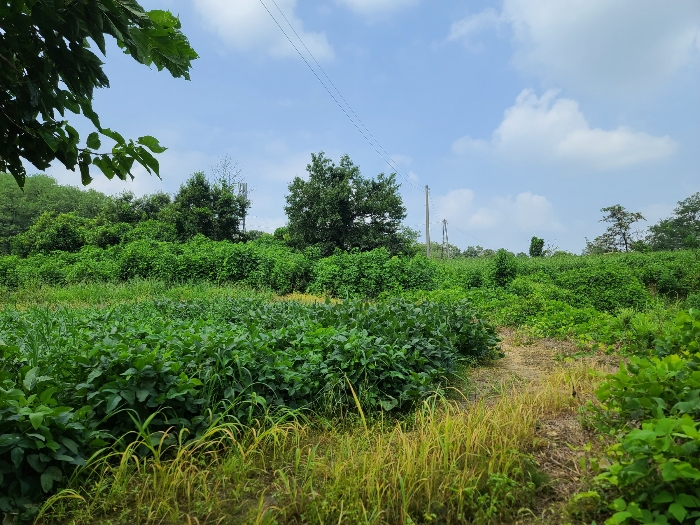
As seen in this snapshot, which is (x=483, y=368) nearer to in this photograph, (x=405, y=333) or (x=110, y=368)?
(x=405, y=333)

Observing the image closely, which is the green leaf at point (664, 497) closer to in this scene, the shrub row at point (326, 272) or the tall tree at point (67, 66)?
the tall tree at point (67, 66)

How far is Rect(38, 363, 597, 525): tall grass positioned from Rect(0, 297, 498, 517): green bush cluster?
193mm

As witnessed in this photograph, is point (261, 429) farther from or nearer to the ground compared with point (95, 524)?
farther from the ground

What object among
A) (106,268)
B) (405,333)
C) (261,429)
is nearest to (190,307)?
(405,333)

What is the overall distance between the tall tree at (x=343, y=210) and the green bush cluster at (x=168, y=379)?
15.1m

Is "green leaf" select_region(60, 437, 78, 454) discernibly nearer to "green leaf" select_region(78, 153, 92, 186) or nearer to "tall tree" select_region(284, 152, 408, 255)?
"green leaf" select_region(78, 153, 92, 186)

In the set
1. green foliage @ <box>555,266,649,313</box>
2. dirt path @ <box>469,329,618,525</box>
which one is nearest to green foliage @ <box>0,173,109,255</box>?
green foliage @ <box>555,266,649,313</box>

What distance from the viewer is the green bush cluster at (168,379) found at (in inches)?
85.4

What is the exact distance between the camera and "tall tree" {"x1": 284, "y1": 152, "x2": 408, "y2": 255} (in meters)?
20.0

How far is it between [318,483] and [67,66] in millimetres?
2314

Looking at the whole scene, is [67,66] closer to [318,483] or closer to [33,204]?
[318,483]

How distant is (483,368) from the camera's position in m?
5.39

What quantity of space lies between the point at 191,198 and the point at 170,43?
23.4 m

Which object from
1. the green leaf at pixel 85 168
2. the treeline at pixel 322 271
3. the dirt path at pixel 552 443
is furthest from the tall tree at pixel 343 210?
the green leaf at pixel 85 168
